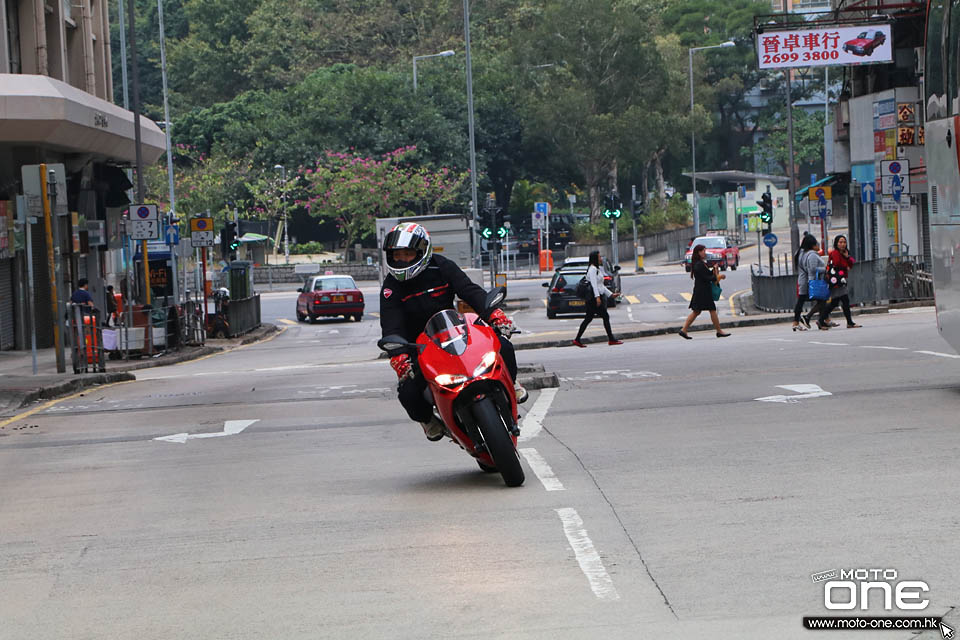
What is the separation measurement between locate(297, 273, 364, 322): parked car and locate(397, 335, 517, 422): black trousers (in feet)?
132

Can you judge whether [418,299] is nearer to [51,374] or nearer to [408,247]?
[408,247]

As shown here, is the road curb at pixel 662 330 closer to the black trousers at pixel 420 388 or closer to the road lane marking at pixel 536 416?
the road lane marking at pixel 536 416

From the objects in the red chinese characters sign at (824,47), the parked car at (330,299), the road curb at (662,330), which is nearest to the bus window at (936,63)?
the road curb at (662,330)

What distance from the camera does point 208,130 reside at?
280 ft

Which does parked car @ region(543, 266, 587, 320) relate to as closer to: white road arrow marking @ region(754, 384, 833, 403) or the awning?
the awning

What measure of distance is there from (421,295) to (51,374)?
17.2 m

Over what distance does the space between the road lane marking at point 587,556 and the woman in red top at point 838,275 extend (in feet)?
64.6

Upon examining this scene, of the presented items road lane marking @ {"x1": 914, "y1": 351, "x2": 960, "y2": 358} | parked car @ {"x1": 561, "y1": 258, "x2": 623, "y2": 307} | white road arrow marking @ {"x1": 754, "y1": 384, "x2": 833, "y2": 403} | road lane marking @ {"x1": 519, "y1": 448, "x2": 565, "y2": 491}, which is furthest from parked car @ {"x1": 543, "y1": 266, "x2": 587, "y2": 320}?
road lane marking @ {"x1": 519, "y1": 448, "x2": 565, "y2": 491}

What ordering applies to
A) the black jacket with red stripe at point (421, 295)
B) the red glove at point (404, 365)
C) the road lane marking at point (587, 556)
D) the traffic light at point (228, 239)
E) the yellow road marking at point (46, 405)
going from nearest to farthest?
the road lane marking at point (587, 556) → the red glove at point (404, 365) → the black jacket with red stripe at point (421, 295) → the yellow road marking at point (46, 405) → the traffic light at point (228, 239)

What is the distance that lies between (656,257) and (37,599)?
80.6m

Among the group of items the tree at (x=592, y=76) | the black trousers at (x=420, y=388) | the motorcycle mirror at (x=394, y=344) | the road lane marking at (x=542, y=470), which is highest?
the tree at (x=592, y=76)

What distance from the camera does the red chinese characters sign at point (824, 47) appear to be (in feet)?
125

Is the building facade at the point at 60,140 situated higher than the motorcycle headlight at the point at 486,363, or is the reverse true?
the building facade at the point at 60,140

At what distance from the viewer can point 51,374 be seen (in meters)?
25.7
